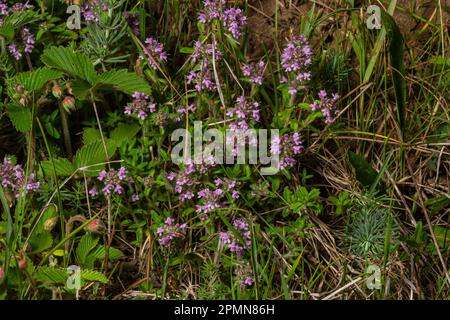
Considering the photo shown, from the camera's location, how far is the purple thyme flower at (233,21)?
336 centimetres

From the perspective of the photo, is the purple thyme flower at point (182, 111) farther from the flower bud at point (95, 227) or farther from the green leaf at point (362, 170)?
the green leaf at point (362, 170)

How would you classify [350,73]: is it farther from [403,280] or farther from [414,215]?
[403,280]

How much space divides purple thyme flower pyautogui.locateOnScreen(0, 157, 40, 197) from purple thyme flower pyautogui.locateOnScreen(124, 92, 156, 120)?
511 millimetres

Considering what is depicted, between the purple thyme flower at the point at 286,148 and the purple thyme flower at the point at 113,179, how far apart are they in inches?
25.4

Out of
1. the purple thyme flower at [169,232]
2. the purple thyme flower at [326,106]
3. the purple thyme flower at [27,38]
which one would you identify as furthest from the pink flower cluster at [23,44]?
the purple thyme flower at [326,106]

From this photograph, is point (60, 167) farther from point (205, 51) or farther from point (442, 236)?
point (442, 236)

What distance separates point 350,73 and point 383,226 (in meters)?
0.84

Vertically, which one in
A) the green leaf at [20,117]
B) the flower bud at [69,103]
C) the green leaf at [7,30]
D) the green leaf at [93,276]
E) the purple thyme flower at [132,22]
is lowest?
the green leaf at [93,276]

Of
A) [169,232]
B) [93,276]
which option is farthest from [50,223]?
[169,232]

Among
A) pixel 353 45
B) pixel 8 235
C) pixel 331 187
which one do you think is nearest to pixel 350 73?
pixel 353 45

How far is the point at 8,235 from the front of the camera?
9.09ft

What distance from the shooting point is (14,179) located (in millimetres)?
3152

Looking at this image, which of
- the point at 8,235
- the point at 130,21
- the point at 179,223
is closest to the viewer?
the point at 8,235

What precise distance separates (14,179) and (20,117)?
0.89ft
